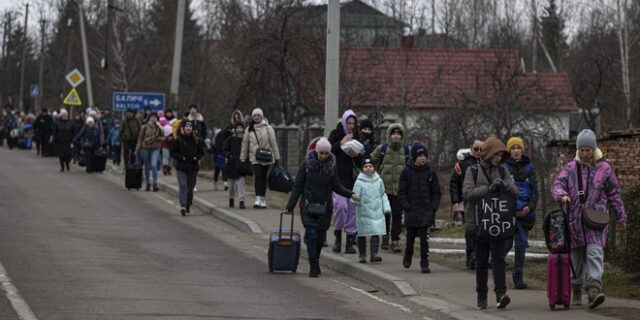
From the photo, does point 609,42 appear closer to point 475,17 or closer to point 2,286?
point 475,17

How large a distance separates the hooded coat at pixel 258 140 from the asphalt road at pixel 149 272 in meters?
1.43

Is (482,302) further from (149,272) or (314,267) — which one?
(149,272)

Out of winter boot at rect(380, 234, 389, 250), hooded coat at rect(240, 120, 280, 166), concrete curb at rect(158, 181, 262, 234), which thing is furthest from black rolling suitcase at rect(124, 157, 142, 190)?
winter boot at rect(380, 234, 389, 250)

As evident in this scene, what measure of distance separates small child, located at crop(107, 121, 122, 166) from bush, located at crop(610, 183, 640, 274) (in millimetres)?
25713

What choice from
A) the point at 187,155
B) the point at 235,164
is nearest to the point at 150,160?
the point at 235,164

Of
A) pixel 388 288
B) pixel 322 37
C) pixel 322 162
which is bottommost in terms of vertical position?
pixel 388 288

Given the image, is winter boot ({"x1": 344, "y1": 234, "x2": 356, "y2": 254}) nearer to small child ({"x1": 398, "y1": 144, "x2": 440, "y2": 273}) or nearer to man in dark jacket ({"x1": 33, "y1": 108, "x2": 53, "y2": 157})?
small child ({"x1": 398, "y1": 144, "x2": 440, "y2": 273})

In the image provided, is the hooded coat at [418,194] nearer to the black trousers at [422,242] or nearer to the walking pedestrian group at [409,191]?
the walking pedestrian group at [409,191]

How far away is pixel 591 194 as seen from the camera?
13.2 meters

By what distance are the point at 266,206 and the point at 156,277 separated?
1004 centimetres

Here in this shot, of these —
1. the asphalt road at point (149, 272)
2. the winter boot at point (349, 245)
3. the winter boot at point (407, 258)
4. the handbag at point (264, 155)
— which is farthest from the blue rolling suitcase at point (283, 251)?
the handbag at point (264, 155)

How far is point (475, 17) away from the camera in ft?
215

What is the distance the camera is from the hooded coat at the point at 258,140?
957 inches

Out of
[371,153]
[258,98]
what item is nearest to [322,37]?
[258,98]
